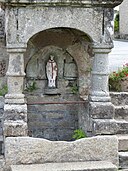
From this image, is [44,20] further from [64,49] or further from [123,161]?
[123,161]

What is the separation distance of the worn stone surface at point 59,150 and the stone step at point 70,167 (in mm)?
130

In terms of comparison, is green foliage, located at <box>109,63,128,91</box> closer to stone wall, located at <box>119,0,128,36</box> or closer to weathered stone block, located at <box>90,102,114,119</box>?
weathered stone block, located at <box>90,102,114,119</box>

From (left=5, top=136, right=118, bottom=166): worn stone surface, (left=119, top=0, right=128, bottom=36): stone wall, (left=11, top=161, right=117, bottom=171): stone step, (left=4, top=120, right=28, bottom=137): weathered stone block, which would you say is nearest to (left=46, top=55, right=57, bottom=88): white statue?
(left=4, top=120, right=28, bottom=137): weathered stone block

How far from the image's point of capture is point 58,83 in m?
8.68

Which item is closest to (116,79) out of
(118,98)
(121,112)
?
(118,98)

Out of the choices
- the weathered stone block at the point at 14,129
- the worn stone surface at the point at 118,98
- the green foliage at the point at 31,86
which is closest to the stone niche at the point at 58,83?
the green foliage at the point at 31,86

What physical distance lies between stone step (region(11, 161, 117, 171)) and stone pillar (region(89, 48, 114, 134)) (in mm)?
637

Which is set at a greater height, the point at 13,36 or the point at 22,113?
the point at 13,36

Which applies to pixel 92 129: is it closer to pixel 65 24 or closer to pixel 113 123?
pixel 113 123

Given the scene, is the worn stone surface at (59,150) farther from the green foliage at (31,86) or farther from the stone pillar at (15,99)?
the green foliage at (31,86)

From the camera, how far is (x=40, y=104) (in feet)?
→ 28.4

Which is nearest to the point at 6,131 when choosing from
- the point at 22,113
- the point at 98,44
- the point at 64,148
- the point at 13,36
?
the point at 22,113

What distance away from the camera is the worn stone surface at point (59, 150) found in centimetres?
745

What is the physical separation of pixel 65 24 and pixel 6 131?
5.76ft
